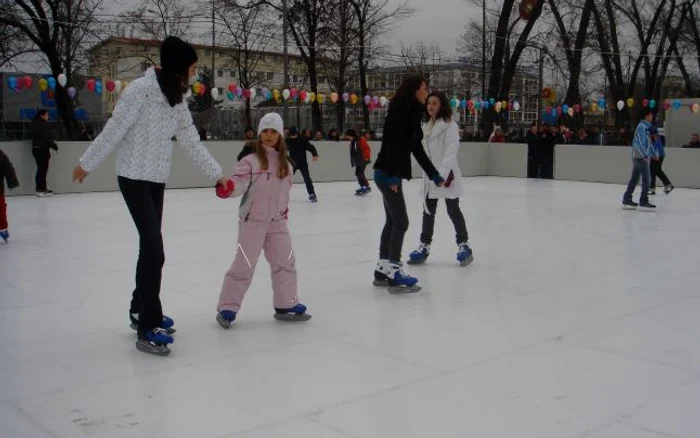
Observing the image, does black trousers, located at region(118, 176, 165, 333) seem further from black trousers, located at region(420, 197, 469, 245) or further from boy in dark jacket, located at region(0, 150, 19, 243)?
boy in dark jacket, located at region(0, 150, 19, 243)

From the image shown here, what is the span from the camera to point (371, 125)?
25.0 m

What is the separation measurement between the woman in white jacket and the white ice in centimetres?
25

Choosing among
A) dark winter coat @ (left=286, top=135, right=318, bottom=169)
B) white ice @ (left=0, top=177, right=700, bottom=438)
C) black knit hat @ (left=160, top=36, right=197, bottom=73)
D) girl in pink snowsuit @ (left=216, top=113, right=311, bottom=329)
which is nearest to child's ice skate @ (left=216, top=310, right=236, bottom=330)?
girl in pink snowsuit @ (left=216, top=113, right=311, bottom=329)

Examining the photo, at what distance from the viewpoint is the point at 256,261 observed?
498 cm

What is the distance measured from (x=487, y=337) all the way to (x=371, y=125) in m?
20.6

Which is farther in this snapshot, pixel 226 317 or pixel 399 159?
pixel 399 159

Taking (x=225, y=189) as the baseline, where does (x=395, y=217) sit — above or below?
below

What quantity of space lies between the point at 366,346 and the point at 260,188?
1164 millimetres

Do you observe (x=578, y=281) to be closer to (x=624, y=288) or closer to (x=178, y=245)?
(x=624, y=288)

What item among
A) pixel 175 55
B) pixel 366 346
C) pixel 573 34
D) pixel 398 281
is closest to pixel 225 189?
pixel 175 55

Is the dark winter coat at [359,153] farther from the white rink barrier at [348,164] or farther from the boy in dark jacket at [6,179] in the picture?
the boy in dark jacket at [6,179]

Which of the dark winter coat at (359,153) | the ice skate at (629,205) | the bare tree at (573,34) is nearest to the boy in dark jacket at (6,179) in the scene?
the dark winter coat at (359,153)

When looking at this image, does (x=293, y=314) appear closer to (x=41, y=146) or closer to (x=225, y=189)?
(x=225, y=189)

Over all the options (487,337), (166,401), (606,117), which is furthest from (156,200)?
(606,117)
